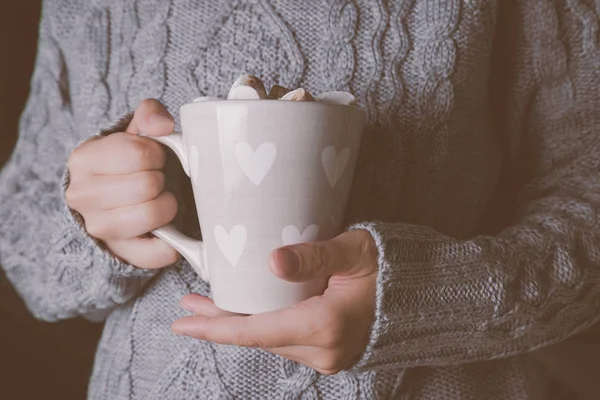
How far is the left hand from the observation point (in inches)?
17.0

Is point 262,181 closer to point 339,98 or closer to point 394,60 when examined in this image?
point 339,98

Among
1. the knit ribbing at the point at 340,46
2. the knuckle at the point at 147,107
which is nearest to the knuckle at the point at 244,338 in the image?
the knuckle at the point at 147,107

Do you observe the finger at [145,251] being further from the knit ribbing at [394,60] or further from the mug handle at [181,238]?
the knit ribbing at [394,60]

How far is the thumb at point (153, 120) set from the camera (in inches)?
18.6

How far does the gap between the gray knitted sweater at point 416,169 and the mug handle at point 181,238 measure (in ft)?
0.33

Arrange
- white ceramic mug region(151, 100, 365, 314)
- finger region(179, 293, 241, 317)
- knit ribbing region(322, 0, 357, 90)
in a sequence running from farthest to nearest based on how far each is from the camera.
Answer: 1. knit ribbing region(322, 0, 357, 90)
2. finger region(179, 293, 241, 317)
3. white ceramic mug region(151, 100, 365, 314)

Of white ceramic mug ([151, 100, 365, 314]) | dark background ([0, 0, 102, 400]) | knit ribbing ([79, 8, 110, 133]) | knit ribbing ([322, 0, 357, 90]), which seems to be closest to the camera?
white ceramic mug ([151, 100, 365, 314])

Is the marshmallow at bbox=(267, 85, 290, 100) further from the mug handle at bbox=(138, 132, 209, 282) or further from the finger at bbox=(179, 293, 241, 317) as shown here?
the finger at bbox=(179, 293, 241, 317)

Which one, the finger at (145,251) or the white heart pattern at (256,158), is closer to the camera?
the white heart pattern at (256,158)

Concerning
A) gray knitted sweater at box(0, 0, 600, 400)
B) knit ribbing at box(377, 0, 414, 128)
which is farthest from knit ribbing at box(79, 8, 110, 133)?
knit ribbing at box(377, 0, 414, 128)

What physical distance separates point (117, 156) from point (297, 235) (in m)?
0.20

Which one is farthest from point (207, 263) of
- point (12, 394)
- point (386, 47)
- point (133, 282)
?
point (12, 394)

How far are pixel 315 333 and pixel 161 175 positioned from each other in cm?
20

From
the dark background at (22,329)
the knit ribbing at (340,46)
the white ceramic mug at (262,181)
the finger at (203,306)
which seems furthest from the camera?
the dark background at (22,329)
